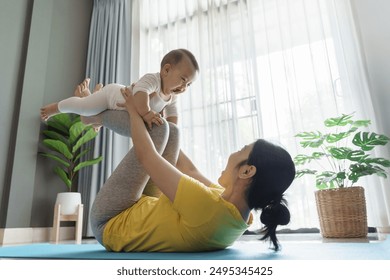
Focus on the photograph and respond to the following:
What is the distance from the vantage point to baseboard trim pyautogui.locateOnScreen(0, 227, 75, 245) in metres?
2.56

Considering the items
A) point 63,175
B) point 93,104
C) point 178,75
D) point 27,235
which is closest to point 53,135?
point 63,175

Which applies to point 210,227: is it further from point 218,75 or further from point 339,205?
point 218,75

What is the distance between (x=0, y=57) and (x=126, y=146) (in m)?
1.46

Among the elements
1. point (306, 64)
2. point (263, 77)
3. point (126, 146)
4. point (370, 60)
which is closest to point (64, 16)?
point (126, 146)

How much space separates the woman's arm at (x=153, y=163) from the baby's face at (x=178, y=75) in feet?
1.19

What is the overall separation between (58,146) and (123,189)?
82.2 inches

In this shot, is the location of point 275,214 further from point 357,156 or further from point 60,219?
point 60,219

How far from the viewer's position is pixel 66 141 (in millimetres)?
3221

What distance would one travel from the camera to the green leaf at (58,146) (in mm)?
2938

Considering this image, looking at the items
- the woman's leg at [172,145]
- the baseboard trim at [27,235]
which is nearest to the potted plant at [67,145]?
the baseboard trim at [27,235]

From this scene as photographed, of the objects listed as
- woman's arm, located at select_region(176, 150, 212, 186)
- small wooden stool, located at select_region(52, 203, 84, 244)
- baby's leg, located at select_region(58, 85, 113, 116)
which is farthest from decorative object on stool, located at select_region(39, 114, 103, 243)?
woman's arm, located at select_region(176, 150, 212, 186)

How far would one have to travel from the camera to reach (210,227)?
3.43 feet

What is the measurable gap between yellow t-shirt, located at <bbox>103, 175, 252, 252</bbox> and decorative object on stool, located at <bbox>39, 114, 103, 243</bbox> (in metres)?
1.83

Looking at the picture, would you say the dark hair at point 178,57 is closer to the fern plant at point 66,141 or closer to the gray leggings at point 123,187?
the gray leggings at point 123,187
